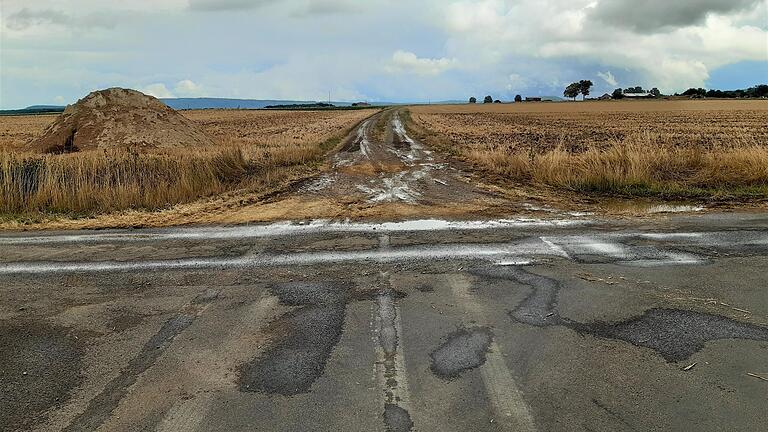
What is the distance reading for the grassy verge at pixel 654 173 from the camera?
434 inches

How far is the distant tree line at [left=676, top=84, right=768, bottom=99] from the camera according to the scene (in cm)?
11988

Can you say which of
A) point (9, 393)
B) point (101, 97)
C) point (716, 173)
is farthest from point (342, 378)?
point (101, 97)

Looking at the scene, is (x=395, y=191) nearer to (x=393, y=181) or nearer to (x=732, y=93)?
(x=393, y=181)

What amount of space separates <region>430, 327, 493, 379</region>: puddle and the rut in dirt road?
240 inches

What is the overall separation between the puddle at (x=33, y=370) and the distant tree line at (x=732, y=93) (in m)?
146

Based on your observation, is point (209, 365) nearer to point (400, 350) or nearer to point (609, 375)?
point (400, 350)

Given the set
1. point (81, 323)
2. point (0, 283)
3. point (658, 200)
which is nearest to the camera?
point (81, 323)

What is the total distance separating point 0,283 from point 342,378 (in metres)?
4.63

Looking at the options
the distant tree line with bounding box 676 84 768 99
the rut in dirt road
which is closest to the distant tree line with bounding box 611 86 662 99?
the distant tree line with bounding box 676 84 768 99

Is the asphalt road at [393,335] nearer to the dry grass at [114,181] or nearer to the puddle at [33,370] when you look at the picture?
the puddle at [33,370]

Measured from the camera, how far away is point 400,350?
4.17 m

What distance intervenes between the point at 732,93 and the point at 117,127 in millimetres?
146063

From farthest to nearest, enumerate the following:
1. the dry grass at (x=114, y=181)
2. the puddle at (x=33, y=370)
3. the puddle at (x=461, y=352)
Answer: the dry grass at (x=114, y=181) < the puddle at (x=461, y=352) < the puddle at (x=33, y=370)

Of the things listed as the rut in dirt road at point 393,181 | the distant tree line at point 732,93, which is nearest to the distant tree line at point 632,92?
the distant tree line at point 732,93
